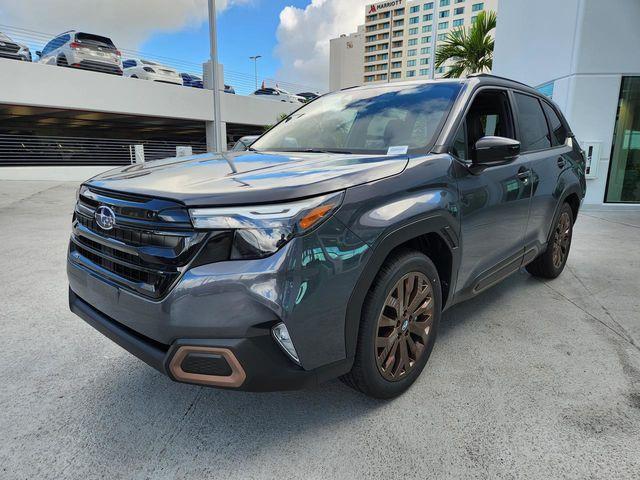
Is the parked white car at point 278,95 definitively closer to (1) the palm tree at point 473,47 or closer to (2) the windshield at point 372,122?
(1) the palm tree at point 473,47

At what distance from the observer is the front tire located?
6.57 ft

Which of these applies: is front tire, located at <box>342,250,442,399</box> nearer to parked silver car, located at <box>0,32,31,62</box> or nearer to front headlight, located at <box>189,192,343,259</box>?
front headlight, located at <box>189,192,343,259</box>

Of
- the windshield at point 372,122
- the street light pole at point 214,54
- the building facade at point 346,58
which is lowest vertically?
the windshield at point 372,122

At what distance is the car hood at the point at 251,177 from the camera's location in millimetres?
1684

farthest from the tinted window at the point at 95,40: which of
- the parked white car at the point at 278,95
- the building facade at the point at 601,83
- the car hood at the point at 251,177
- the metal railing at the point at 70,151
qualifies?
the car hood at the point at 251,177

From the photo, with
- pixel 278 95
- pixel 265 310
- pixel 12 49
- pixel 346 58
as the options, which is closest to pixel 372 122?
pixel 265 310

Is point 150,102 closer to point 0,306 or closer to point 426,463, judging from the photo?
point 0,306

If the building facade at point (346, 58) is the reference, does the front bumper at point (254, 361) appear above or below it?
below

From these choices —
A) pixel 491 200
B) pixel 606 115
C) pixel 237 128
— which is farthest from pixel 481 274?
pixel 237 128

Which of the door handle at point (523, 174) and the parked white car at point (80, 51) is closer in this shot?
the door handle at point (523, 174)

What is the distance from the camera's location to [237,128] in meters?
27.7

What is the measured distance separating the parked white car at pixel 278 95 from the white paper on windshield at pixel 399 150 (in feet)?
82.7

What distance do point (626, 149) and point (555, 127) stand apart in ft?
22.7

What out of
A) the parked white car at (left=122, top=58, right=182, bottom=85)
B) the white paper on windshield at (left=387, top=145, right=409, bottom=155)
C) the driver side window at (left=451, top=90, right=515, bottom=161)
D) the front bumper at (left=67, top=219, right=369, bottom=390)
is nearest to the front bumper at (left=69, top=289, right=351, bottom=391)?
the front bumper at (left=67, top=219, right=369, bottom=390)
